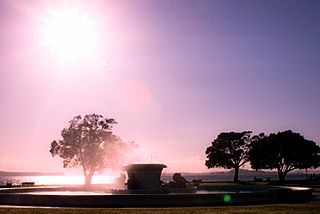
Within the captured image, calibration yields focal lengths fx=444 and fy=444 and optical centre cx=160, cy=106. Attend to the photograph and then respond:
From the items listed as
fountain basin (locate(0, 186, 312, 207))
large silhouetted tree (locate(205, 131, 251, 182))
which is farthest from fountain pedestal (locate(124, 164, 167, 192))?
large silhouetted tree (locate(205, 131, 251, 182))

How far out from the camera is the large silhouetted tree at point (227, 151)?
9056cm

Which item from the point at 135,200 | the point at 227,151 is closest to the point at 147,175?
the point at 135,200

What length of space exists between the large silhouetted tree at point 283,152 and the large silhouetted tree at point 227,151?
99.7 inches

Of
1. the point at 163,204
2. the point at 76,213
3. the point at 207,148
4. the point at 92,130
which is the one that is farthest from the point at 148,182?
the point at 207,148

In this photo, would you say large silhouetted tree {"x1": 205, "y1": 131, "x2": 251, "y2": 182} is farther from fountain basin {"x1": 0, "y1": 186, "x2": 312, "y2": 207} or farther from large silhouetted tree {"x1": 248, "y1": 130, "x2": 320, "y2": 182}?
fountain basin {"x1": 0, "y1": 186, "x2": 312, "y2": 207}

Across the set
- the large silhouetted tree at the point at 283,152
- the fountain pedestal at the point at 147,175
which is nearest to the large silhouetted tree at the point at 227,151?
the large silhouetted tree at the point at 283,152

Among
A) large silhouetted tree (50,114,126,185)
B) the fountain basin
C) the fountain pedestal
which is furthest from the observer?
large silhouetted tree (50,114,126,185)

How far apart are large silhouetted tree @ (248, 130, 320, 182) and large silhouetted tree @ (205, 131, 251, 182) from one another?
253 centimetres

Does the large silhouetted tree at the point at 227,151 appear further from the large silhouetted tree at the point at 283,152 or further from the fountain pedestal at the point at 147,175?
the fountain pedestal at the point at 147,175

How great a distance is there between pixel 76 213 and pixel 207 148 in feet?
233

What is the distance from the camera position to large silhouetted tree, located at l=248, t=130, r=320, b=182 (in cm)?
8738

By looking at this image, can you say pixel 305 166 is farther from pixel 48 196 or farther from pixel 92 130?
pixel 48 196

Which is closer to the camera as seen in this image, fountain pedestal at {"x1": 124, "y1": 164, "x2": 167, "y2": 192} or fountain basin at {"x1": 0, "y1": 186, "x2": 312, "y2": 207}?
fountain basin at {"x1": 0, "y1": 186, "x2": 312, "y2": 207}

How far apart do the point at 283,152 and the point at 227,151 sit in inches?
436
